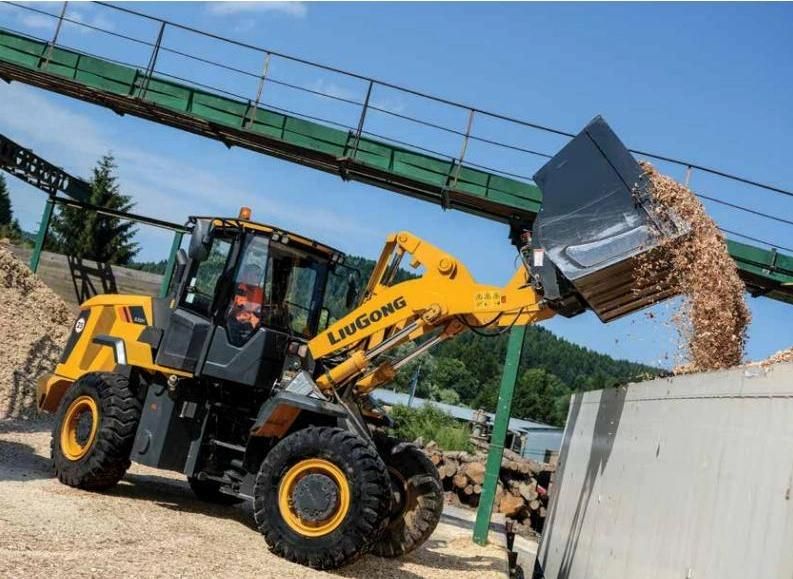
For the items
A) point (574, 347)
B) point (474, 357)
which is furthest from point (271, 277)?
point (574, 347)

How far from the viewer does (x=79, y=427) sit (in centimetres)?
905

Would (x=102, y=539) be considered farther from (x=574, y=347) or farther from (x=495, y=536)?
(x=574, y=347)

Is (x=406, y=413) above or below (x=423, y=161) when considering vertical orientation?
below

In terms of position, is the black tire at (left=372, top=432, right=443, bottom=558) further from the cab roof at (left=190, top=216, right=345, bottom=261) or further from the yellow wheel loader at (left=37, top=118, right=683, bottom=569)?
the cab roof at (left=190, top=216, right=345, bottom=261)

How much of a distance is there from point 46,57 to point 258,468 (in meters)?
8.93

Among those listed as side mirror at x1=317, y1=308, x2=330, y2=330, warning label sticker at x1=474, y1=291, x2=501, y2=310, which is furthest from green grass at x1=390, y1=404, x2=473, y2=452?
warning label sticker at x1=474, y1=291, x2=501, y2=310

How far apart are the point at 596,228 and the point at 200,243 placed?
3680 mm

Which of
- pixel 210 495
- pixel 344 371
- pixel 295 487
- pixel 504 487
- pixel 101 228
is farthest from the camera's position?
pixel 101 228

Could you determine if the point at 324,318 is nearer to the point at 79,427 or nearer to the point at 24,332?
the point at 79,427

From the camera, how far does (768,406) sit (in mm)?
4527

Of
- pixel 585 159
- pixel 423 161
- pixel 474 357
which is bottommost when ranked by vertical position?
pixel 585 159

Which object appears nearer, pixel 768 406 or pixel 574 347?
pixel 768 406

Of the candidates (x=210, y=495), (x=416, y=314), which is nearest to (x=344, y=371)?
(x=416, y=314)

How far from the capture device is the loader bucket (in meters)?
6.80
